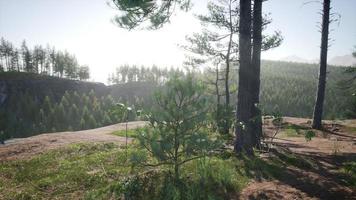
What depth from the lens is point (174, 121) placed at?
693cm

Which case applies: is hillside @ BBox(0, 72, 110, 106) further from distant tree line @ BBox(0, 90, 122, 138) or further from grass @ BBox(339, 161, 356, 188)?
grass @ BBox(339, 161, 356, 188)

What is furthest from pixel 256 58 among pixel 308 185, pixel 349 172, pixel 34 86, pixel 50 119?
pixel 34 86

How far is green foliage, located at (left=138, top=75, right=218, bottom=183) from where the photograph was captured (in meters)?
6.80

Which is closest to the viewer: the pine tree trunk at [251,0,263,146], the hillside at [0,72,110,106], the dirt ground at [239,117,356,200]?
the dirt ground at [239,117,356,200]

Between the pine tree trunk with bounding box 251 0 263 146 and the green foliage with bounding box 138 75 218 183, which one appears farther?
the pine tree trunk with bounding box 251 0 263 146

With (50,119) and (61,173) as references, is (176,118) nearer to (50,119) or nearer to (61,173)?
(61,173)

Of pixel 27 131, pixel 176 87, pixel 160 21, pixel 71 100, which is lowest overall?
pixel 27 131

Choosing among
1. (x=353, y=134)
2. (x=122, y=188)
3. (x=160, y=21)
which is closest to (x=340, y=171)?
(x=122, y=188)

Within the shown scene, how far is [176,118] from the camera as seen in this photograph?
6891 millimetres

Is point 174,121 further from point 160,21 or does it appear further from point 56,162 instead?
point 56,162

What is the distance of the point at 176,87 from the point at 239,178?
309cm

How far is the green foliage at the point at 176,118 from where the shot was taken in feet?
22.3

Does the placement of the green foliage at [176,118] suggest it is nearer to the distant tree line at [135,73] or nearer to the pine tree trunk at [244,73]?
the pine tree trunk at [244,73]

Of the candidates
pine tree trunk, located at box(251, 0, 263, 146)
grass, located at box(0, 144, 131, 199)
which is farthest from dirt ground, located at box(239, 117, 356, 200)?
grass, located at box(0, 144, 131, 199)
